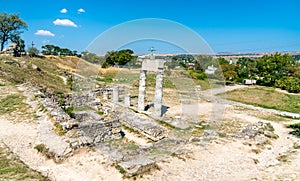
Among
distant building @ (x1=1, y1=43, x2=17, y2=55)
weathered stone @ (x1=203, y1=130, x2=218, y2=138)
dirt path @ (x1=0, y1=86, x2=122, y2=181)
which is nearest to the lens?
dirt path @ (x1=0, y1=86, x2=122, y2=181)

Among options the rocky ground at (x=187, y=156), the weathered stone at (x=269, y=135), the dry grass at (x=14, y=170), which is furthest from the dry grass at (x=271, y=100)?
the dry grass at (x=14, y=170)

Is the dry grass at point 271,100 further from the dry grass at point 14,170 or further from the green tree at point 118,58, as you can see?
the green tree at point 118,58

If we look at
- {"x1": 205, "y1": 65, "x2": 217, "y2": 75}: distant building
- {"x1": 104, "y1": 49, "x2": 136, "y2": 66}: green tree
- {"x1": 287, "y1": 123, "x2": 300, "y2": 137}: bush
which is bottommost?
{"x1": 287, "y1": 123, "x2": 300, "y2": 137}: bush

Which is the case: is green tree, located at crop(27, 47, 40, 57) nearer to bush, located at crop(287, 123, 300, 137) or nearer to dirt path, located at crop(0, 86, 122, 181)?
dirt path, located at crop(0, 86, 122, 181)

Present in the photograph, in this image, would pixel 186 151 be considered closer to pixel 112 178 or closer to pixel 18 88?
pixel 112 178

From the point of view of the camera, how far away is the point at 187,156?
31.7 feet

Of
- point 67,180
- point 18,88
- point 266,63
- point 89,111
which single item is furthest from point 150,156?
point 266,63

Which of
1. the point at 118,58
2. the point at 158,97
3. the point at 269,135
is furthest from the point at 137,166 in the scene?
the point at 118,58

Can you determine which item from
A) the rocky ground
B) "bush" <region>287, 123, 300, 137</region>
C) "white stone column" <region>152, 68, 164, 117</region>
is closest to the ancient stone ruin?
"white stone column" <region>152, 68, 164, 117</region>

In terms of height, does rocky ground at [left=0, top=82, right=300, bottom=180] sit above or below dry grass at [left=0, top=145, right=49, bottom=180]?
below

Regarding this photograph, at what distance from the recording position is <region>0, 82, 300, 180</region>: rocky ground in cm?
780

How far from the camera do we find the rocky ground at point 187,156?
780cm

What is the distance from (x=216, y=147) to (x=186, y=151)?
1864 millimetres

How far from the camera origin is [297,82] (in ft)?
109
